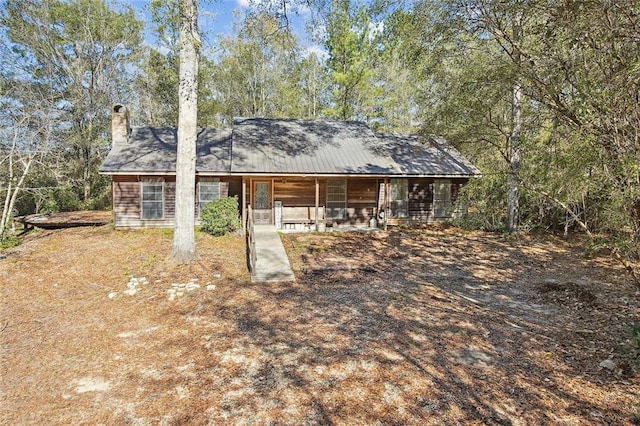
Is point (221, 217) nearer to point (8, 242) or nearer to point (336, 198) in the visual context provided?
point (336, 198)

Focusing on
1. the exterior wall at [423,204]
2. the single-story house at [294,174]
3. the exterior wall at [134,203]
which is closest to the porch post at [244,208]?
the single-story house at [294,174]

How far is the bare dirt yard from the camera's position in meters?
4.10

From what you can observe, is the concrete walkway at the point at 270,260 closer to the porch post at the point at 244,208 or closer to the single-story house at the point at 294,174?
the porch post at the point at 244,208

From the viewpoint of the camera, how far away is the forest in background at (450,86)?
14.8 feet

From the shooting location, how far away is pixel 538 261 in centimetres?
1091

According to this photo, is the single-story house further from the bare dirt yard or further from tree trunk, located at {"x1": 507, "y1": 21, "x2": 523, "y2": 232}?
tree trunk, located at {"x1": 507, "y1": 21, "x2": 523, "y2": 232}

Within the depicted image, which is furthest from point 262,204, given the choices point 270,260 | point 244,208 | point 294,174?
point 270,260

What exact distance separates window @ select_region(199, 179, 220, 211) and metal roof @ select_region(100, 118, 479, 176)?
0.76 meters

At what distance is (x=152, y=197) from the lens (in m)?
14.7

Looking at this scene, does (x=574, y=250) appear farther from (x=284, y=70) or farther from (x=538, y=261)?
(x=284, y=70)

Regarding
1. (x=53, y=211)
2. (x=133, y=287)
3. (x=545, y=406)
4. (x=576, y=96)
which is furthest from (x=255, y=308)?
(x=53, y=211)

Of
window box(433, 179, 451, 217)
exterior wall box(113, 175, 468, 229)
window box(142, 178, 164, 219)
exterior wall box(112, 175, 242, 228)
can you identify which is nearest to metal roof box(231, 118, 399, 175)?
exterior wall box(113, 175, 468, 229)

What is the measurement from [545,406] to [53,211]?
24.3m

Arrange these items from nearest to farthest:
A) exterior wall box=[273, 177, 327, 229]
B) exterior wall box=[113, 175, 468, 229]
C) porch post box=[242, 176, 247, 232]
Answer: porch post box=[242, 176, 247, 232], exterior wall box=[113, 175, 468, 229], exterior wall box=[273, 177, 327, 229]
